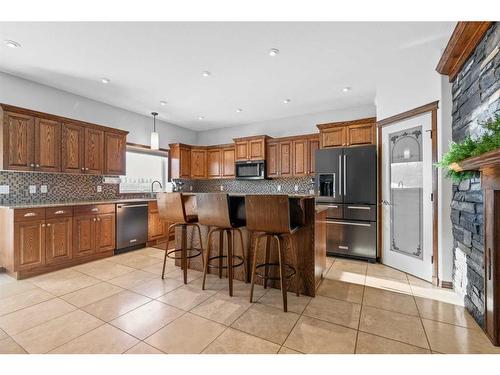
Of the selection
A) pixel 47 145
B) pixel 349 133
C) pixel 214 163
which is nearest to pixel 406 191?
pixel 349 133

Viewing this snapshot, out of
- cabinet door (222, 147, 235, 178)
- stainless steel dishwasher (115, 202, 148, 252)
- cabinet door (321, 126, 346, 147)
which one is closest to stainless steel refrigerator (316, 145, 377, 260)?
cabinet door (321, 126, 346, 147)

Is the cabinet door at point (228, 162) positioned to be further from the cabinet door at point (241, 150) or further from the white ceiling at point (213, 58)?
the white ceiling at point (213, 58)

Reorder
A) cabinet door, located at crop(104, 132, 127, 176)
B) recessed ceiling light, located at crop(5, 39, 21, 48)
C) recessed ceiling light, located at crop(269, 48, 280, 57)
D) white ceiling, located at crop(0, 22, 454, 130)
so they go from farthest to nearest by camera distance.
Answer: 1. cabinet door, located at crop(104, 132, 127, 176)
2. recessed ceiling light, located at crop(269, 48, 280, 57)
3. recessed ceiling light, located at crop(5, 39, 21, 48)
4. white ceiling, located at crop(0, 22, 454, 130)

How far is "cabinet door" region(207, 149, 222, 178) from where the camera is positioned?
236 inches

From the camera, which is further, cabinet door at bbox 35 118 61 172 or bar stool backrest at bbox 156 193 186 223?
cabinet door at bbox 35 118 61 172

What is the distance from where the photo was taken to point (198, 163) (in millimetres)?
6094

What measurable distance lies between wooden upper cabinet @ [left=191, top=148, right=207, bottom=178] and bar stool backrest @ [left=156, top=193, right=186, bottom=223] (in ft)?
10.4

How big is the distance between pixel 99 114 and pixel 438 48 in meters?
5.27

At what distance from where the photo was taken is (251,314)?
2.11 m

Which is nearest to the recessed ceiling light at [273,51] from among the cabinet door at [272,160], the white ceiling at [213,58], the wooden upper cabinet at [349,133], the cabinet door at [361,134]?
the white ceiling at [213,58]

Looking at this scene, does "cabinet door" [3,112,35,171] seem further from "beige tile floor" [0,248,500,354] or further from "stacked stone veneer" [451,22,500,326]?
"stacked stone veneer" [451,22,500,326]

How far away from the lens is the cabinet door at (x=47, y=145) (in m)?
3.35
